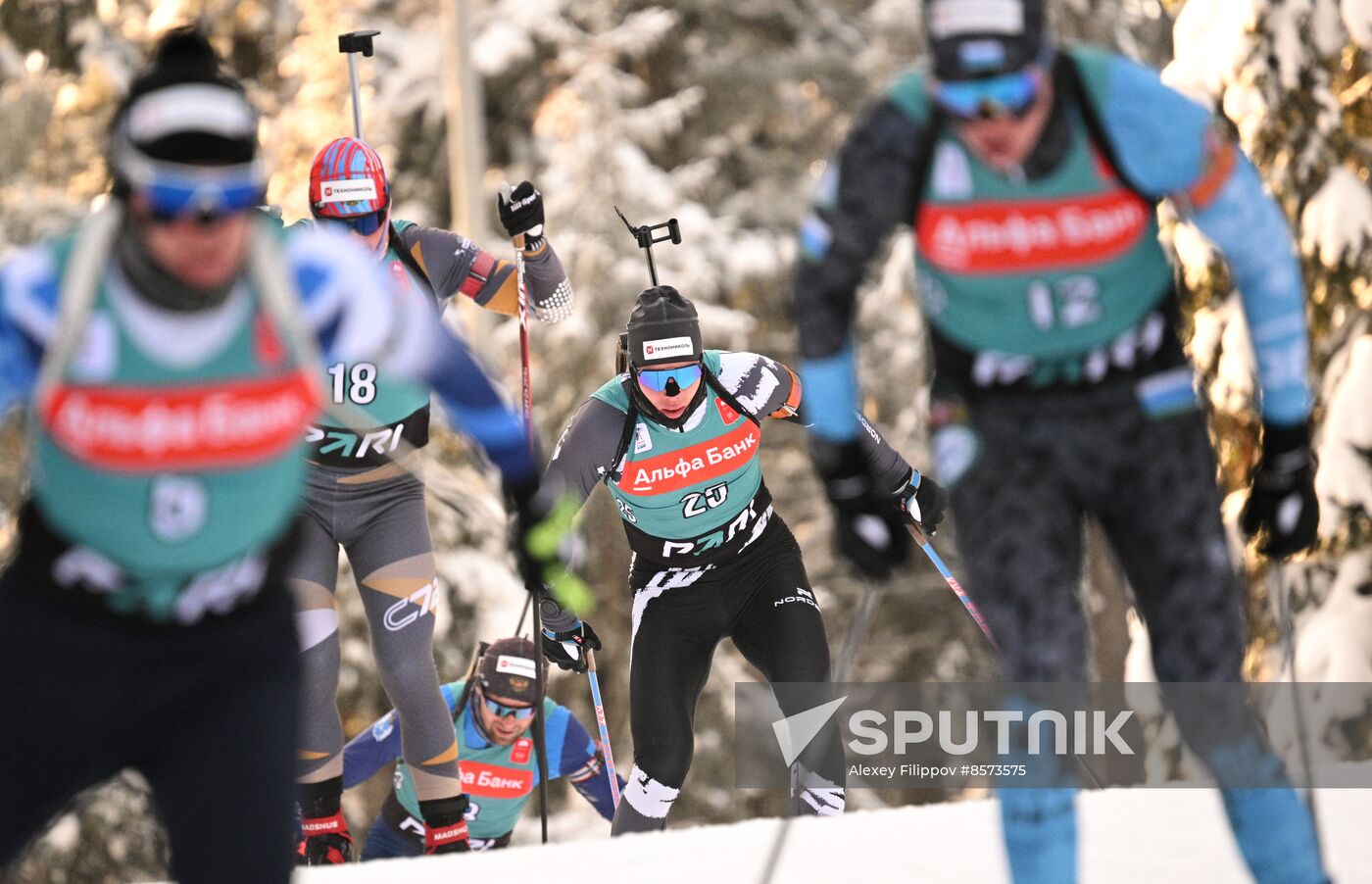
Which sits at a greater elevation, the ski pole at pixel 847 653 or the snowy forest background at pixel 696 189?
the ski pole at pixel 847 653

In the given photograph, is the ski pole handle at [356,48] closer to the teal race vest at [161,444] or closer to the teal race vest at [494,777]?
the teal race vest at [494,777]

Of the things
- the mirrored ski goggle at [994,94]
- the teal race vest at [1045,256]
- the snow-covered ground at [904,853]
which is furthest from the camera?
the snow-covered ground at [904,853]

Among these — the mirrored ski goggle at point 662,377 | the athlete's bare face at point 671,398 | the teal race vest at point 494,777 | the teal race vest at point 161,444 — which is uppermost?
the teal race vest at point 161,444

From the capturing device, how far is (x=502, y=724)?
7.93 metres

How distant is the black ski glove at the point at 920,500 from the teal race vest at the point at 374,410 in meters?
1.66

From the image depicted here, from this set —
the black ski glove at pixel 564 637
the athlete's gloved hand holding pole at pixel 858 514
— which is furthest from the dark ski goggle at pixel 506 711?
the athlete's gloved hand holding pole at pixel 858 514

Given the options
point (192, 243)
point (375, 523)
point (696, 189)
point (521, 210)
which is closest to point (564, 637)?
point (375, 523)

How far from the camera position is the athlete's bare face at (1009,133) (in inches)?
126

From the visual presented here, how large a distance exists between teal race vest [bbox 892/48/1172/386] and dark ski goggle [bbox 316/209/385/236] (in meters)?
2.64

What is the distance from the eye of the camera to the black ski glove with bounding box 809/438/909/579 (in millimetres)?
3602

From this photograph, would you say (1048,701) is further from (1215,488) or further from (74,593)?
(74,593)

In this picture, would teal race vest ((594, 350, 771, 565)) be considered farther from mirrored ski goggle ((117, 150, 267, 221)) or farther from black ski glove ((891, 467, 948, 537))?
mirrored ski goggle ((117, 150, 267, 221))

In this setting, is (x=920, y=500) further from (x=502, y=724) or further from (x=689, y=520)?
(x=502, y=724)

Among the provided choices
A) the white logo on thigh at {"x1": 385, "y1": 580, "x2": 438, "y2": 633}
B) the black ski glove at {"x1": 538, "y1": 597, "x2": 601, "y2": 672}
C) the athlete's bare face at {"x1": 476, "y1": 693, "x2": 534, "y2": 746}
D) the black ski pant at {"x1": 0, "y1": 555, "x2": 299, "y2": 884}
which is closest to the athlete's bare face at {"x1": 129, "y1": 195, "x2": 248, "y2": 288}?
the black ski pant at {"x1": 0, "y1": 555, "x2": 299, "y2": 884}
